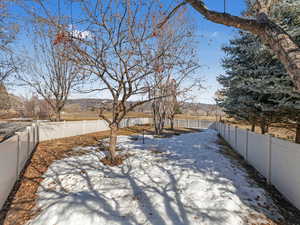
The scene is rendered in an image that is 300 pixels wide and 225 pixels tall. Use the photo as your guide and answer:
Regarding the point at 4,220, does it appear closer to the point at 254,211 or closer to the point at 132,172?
the point at 132,172

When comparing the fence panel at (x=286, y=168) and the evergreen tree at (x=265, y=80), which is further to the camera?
the evergreen tree at (x=265, y=80)

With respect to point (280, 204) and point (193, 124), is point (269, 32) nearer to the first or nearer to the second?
point (280, 204)

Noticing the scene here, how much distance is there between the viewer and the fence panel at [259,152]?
4116 mm

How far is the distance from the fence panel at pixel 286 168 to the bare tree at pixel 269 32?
5.82 ft

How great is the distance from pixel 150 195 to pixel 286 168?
2.59 meters

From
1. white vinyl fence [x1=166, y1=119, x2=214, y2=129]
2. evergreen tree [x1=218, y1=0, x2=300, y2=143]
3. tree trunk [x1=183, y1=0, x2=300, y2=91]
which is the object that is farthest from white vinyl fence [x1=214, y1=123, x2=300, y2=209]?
white vinyl fence [x1=166, y1=119, x2=214, y2=129]

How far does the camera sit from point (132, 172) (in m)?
4.31

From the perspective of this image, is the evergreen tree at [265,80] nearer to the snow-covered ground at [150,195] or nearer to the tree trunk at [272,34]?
the snow-covered ground at [150,195]

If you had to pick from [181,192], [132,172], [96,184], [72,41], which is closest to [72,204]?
[96,184]

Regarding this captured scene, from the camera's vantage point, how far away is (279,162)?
134 inches

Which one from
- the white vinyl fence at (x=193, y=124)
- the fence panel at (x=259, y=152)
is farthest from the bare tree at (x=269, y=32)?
the white vinyl fence at (x=193, y=124)

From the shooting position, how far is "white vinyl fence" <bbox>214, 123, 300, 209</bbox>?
9.32ft

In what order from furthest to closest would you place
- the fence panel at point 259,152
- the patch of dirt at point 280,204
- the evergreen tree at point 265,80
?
1. the evergreen tree at point 265,80
2. the fence panel at point 259,152
3. the patch of dirt at point 280,204

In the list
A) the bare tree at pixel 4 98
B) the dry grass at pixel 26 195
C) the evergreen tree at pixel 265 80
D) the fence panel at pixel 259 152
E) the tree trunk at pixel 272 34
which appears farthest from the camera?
the bare tree at pixel 4 98
